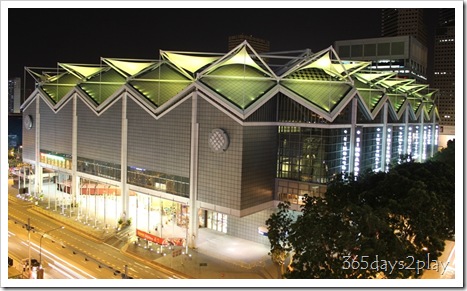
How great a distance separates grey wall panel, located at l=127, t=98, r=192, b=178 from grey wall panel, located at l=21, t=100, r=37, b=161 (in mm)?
25168

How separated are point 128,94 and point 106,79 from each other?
32.9ft

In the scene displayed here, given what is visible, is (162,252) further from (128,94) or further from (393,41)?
(393,41)

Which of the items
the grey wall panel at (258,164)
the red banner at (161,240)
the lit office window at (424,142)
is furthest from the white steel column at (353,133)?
the lit office window at (424,142)

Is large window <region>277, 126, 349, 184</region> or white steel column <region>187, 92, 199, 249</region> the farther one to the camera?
white steel column <region>187, 92, 199, 249</region>

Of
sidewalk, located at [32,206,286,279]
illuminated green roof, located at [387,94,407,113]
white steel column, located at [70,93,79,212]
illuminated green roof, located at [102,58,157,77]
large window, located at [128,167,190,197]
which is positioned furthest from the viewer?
illuminated green roof, located at [387,94,407,113]

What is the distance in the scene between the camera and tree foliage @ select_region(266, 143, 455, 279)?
27.7 m

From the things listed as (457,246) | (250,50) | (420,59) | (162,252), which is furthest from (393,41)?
(457,246)

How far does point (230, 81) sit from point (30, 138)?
41.4 m

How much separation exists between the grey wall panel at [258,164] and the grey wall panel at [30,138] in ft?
139

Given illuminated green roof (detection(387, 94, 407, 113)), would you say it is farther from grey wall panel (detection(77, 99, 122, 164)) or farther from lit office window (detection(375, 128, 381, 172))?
grey wall panel (detection(77, 99, 122, 164))

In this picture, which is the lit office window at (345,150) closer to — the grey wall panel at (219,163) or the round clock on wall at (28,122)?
the grey wall panel at (219,163)

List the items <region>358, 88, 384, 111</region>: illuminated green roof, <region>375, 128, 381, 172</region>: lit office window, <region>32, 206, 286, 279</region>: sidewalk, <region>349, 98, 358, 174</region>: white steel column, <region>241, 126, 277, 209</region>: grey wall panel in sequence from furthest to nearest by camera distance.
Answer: <region>358, 88, 384, 111</region>: illuminated green roof < <region>375, 128, 381, 172</region>: lit office window < <region>349, 98, 358, 174</region>: white steel column < <region>241, 126, 277, 209</region>: grey wall panel < <region>32, 206, 286, 279</region>: sidewalk

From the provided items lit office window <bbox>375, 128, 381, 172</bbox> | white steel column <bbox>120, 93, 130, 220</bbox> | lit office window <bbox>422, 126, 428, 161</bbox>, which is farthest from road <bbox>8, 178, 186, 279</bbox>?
lit office window <bbox>422, 126, 428, 161</bbox>

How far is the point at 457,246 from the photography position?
74.9 ft
